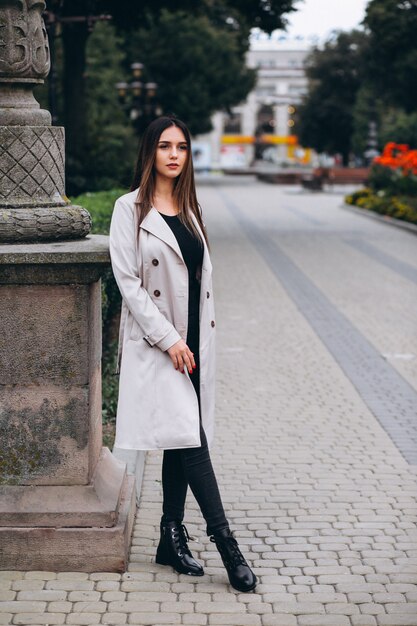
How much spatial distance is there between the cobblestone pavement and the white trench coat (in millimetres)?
654

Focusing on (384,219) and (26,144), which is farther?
(384,219)

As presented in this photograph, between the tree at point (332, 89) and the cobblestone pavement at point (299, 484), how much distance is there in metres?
56.1

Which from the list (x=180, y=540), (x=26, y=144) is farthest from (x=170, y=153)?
(x=180, y=540)

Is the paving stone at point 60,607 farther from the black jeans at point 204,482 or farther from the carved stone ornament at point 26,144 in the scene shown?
the carved stone ornament at point 26,144

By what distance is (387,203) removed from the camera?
91.8 feet

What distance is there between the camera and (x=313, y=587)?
14.5ft

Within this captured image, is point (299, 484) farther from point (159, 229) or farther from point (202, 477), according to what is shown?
point (159, 229)

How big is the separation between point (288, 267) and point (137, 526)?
38.4ft

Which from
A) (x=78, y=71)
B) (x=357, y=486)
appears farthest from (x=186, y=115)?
(x=357, y=486)

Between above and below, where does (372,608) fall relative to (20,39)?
below

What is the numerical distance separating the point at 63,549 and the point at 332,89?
219 feet

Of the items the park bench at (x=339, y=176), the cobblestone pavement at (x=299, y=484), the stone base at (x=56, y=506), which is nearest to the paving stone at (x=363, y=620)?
the cobblestone pavement at (x=299, y=484)

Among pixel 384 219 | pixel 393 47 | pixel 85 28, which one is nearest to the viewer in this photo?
pixel 85 28

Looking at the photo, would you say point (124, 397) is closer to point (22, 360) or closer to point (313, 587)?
point (22, 360)
